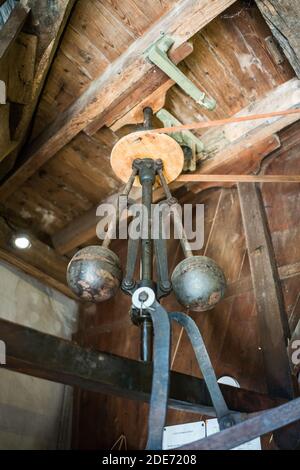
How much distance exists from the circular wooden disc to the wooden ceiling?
270 millimetres

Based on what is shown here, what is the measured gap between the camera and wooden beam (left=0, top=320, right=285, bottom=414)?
1401 millimetres

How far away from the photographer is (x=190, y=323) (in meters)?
1.69

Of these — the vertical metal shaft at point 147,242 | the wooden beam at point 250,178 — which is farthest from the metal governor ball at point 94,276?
the wooden beam at point 250,178

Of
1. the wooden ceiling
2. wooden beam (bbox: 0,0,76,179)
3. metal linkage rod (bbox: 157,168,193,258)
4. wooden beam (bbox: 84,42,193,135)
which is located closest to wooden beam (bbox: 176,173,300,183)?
metal linkage rod (bbox: 157,168,193,258)

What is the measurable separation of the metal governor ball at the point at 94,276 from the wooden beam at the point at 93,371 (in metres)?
0.34

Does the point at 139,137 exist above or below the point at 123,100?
below

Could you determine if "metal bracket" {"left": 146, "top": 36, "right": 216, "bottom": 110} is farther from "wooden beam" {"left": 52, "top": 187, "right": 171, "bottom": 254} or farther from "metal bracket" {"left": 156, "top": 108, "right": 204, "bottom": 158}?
"wooden beam" {"left": 52, "top": 187, "right": 171, "bottom": 254}

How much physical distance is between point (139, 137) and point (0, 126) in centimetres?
68

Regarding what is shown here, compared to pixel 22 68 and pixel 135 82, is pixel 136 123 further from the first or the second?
pixel 22 68

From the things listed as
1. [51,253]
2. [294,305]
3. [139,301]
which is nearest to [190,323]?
[139,301]

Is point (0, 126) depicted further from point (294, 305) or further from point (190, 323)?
point (294, 305)

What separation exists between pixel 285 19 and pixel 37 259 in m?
2.10

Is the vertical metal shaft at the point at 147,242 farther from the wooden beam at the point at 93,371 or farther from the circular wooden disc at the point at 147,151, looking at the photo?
the wooden beam at the point at 93,371

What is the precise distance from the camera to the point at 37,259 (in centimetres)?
315
